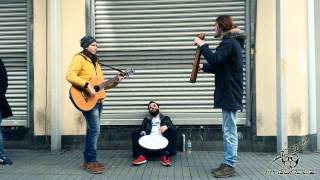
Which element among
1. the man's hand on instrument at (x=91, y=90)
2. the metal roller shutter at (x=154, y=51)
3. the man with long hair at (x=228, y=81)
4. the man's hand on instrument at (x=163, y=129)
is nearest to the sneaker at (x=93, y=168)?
the man's hand on instrument at (x=91, y=90)

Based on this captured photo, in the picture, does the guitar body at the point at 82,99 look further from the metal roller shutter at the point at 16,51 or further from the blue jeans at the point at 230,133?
the metal roller shutter at the point at 16,51

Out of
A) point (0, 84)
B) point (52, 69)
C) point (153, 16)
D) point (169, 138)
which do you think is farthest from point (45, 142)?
point (153, 16)

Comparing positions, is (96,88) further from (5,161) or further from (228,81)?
(5,161)

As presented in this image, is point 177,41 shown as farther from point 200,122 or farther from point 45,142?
point 45,142

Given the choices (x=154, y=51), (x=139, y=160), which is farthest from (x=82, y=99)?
(x=154, y=51)

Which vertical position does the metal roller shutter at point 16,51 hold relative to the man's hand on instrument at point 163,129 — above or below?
above

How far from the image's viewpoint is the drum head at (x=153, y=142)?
302 inches

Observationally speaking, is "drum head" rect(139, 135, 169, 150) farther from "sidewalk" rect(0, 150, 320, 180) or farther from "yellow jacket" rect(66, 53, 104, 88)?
"yellow jacket" rect(66, 53, 104, 88)

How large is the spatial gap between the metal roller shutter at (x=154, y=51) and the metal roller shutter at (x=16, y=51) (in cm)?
144

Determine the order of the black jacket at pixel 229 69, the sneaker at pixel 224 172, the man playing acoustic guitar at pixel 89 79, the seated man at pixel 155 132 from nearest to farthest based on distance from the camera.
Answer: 1. the black jacket at pixel 229 69
2. the sneaker at pixel 224 172
3. the man playing acoustic guitar at pixel 89 79
4. the seated man at pixel 155 132

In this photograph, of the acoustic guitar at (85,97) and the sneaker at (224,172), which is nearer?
the sneaker at (224,172)

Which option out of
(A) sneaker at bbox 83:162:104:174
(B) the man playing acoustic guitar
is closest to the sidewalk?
(A) sneaker at bbox 83:162:104:174

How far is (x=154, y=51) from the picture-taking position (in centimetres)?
916

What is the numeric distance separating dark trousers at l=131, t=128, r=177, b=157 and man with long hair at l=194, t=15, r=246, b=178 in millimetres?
1338
